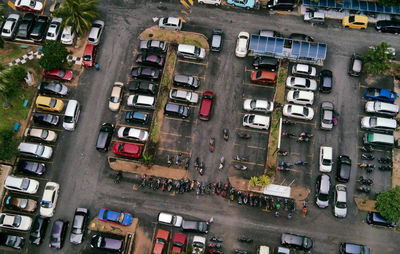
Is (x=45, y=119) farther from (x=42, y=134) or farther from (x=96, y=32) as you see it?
(x=96, y=32)

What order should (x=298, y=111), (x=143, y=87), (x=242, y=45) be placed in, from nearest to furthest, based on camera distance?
1. (x=298, y=111)
2. (x=143, y=87)
3. (x=242, y=45)

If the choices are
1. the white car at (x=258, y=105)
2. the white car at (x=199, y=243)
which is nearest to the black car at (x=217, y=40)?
the white car at (x=258, y=105)

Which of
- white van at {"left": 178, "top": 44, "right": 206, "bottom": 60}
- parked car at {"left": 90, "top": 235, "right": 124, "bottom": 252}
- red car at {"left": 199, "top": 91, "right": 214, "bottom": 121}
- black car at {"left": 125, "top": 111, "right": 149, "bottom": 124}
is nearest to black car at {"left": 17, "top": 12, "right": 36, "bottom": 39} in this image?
black car at {"left": 125, "top": 111, "right": 149, "bottom": 124}

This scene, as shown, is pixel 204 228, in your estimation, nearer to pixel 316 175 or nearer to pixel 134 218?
pixel 134 218

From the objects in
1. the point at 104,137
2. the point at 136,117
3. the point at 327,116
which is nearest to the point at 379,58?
the point at 327,116

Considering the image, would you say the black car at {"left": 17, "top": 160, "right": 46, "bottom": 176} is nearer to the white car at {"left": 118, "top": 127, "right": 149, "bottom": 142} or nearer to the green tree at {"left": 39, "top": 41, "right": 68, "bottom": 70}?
the white car at {"left": 118, "top": 127, "right": 149, "bottom": 142}
